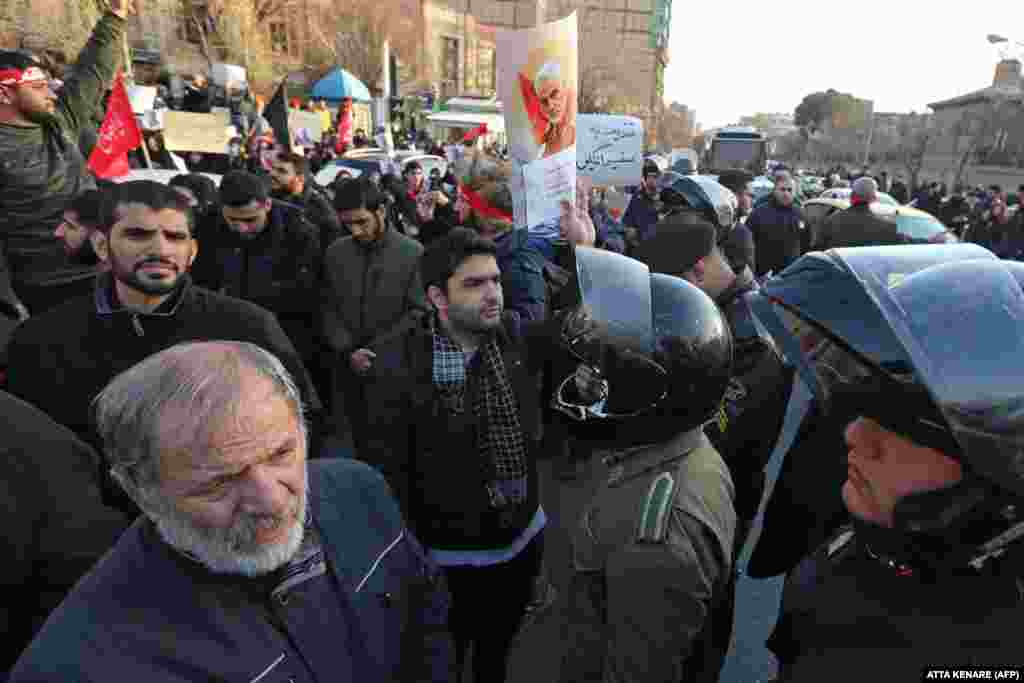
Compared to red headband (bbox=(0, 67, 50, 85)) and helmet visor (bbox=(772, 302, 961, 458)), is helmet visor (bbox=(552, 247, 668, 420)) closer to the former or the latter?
helmet visor (bbox=(772, 302, 961, 458))

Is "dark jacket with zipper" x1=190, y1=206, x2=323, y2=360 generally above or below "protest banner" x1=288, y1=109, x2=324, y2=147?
below

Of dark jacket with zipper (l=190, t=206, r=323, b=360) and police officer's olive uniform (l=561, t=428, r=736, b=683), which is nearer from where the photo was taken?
police officer's olive uniform (l=561, t=428, r=736, b=683)

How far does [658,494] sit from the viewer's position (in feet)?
4.71

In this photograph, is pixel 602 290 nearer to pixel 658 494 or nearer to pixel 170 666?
pixel 658 494

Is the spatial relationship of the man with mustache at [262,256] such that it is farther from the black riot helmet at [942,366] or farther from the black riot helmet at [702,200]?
the black riot helmet at [942,366]

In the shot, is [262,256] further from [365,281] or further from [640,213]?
[640,213]

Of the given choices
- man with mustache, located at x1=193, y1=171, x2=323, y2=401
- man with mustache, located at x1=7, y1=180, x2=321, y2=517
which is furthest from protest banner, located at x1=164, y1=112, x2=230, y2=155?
man with mustache, located at x1=7, y1=180, x2=321, y2=517

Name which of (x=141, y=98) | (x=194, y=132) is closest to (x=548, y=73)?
(x=194, y=132)

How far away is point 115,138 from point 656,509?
6.12 m

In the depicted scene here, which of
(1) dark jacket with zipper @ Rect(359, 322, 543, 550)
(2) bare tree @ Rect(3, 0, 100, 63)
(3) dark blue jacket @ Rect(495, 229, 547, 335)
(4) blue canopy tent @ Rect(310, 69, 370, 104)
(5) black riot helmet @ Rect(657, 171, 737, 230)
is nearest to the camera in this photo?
(1) dark jacket with zipper @ Rect(359, 322, 543, 550)

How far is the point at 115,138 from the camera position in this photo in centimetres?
551

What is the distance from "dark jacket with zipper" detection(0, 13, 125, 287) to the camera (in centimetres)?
313

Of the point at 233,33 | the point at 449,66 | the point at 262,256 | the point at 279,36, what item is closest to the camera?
the point at 262,256

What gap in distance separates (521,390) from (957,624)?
1699mm
